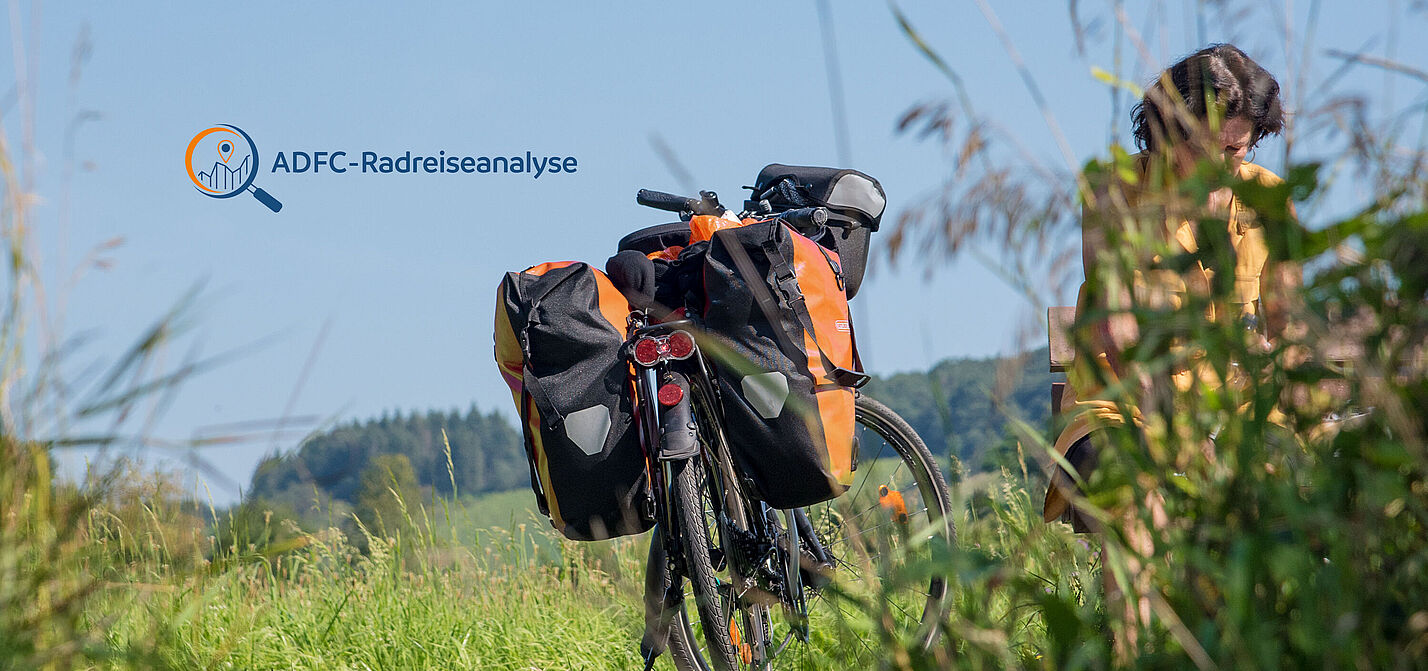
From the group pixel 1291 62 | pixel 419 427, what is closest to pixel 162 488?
pixel 1291 62

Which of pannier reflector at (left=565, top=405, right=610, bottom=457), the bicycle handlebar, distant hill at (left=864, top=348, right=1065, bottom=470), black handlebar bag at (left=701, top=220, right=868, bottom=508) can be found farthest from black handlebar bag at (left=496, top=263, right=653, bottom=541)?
distant hill at (left=864, top=348, right=1065, bottom=470)

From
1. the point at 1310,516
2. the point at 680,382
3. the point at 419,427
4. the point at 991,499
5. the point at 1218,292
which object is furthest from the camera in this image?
the point at 419,427

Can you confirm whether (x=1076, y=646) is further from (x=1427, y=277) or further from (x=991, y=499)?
(x=1427, y=277)

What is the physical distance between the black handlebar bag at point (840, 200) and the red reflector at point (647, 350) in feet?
2.89

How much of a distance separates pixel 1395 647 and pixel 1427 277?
378 millimetres

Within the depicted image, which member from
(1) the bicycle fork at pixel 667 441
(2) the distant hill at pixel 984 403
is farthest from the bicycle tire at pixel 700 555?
(2) the distant hill at pixel 984 403

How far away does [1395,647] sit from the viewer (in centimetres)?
111

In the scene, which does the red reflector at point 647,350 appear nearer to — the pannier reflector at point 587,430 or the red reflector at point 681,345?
the red reflector at point 681,345

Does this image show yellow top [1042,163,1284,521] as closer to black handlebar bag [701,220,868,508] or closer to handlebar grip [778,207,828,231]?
black handlebar bag [701,220,868,508]

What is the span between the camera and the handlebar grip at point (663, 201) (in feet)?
12.1

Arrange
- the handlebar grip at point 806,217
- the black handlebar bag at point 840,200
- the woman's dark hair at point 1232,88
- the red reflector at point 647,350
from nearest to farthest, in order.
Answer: the woman's dark hair at point 1232,88 → the red reflector at point 647,350 → the handlebar grip at point 806,217 → the black handlebar bag at point 840,200

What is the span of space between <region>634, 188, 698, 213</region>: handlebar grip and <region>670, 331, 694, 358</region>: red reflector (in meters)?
0.80

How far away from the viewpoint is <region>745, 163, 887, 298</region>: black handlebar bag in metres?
3.67

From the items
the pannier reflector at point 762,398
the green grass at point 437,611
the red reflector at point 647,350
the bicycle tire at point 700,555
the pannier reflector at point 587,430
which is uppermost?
the red reflector at point 647,350
